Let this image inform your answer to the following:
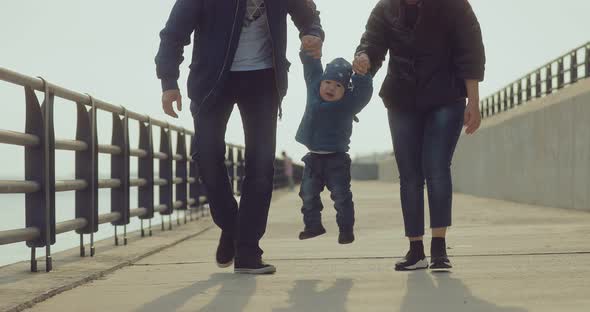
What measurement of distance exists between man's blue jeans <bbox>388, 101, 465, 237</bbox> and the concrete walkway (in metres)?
0.34

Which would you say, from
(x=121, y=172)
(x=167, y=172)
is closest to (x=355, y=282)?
(x=121, y=172)

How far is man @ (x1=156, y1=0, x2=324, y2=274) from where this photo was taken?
5.20 meters

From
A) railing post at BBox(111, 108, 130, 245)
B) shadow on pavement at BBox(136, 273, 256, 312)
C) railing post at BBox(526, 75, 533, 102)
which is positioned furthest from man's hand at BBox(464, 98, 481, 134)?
railing post at BBox(526, 75, 533, 102)

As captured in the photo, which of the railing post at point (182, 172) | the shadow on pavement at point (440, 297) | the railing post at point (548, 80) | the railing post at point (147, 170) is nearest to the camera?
the shadow on pavement at point (440, 297)

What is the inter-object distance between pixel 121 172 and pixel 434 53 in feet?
11.5

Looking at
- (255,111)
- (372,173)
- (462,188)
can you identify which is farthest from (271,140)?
(372,173)

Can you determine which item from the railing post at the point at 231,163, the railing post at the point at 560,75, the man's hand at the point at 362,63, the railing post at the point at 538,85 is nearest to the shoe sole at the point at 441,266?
the man's hand at the point at 362,63

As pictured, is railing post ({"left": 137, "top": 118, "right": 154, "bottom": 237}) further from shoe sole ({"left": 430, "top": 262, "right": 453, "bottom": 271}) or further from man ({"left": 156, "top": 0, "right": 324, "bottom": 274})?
shoe sole ({"left": 430, "top": 262, "right": 453, "bottom": 271})

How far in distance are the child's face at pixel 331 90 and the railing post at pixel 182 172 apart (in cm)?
567

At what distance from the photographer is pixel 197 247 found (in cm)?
775

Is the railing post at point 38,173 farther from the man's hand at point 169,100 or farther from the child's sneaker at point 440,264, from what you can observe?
the child's sneaker at point 440,264

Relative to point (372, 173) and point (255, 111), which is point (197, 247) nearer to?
point (255, 111)

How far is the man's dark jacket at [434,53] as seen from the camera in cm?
527

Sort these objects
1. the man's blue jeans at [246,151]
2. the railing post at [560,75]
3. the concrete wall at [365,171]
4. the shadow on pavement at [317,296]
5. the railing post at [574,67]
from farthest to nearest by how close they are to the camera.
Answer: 1. the concrete wall at [365,171]
2. the railing post at [560,75]
3. the railing post at [574,67]
4. the man's blue jeans at [246,151]
5. the shadow on pavement at [317,296]
